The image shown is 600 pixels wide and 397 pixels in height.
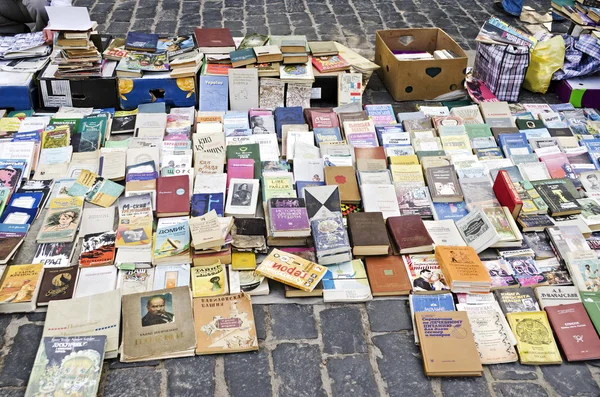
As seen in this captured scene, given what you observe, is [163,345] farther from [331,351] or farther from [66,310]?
[331,351]

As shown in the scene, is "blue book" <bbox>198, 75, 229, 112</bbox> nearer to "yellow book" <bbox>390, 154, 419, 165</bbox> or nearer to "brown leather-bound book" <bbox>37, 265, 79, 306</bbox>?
"yellow book" <bbox>390, 154, 419, 165</bbox>

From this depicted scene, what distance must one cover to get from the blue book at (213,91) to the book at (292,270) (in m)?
1.94

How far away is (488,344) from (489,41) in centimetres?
333

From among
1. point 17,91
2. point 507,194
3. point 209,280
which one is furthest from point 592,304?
point 17,91

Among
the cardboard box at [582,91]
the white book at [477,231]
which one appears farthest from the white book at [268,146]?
the cardboard box at [582,91]

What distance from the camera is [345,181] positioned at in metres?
3.95

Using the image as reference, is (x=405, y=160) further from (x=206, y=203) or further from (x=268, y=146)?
(x=206, y=203)

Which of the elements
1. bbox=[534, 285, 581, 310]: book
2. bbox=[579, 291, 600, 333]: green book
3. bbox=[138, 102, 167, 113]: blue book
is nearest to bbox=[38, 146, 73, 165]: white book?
bbox=[138, 102, 167, 113]: blue book

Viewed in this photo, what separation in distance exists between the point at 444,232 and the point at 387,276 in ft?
1.82

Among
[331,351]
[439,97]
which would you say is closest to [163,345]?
[331,351]

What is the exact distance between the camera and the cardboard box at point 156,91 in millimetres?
4852

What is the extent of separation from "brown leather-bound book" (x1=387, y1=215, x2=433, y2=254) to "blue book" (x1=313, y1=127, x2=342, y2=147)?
3.32 ft

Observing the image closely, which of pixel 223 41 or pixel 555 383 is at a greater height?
pixel 223 41

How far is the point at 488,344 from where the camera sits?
302cm
